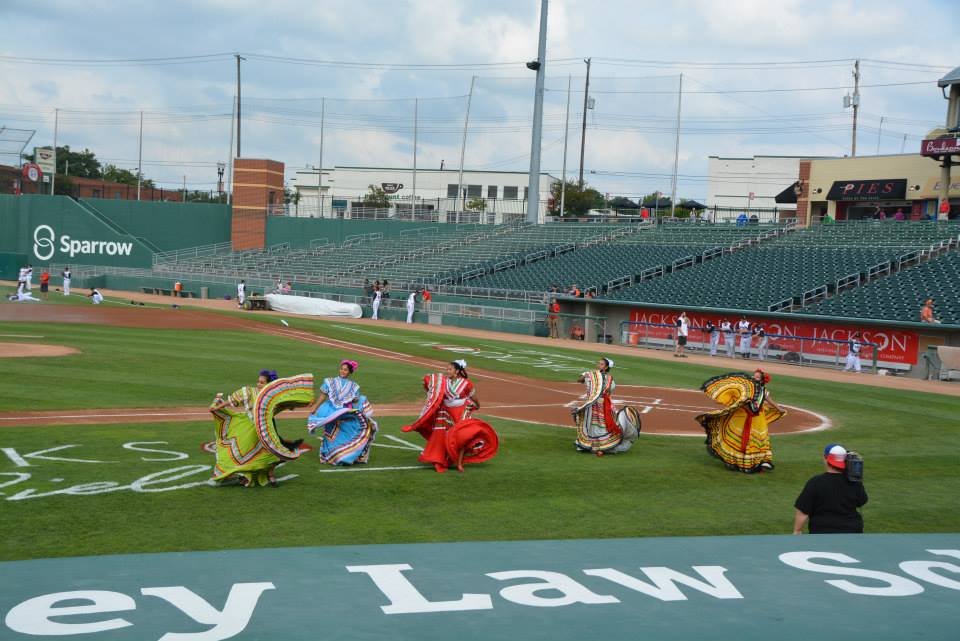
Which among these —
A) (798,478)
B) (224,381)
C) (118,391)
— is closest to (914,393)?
(798,478)

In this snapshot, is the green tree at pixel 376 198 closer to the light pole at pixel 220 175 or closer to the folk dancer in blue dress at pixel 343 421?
the light pole at pixel 220 175

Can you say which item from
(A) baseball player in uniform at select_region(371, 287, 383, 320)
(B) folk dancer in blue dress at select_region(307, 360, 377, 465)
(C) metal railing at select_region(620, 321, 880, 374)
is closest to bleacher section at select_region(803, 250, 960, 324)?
(C) metal railing at select_region(620, 321, 880, 374)

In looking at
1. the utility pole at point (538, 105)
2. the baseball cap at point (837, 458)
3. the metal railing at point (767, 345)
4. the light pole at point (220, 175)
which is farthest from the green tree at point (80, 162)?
the baseball cap at point (837, 458)

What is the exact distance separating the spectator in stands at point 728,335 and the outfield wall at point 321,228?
32.5 metres

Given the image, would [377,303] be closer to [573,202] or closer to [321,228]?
[321,228]

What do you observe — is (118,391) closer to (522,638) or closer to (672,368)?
(522,638)

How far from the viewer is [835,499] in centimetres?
878

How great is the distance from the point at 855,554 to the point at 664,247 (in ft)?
142

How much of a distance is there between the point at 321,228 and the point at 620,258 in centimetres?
2739

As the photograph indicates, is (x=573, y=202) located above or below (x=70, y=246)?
above

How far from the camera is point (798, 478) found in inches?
537

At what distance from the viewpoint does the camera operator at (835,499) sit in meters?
8.73

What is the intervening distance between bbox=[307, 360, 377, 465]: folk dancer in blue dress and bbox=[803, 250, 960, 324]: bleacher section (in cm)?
2566

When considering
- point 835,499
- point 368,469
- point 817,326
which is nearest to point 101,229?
point 817,326
